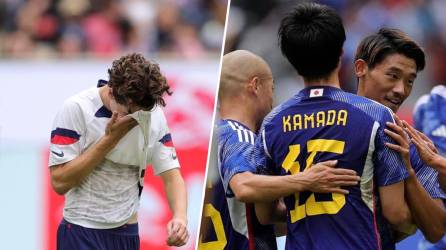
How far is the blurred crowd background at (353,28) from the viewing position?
8.95 m

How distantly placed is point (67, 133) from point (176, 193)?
24.9 inches

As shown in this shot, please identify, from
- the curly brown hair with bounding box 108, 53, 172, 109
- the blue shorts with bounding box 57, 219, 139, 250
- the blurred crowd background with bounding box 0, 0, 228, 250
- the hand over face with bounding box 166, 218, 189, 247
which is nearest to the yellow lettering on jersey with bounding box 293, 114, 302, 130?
the curly brown hair with bounding box 108, 53, 172, 109

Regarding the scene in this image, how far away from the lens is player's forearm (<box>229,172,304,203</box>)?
335cm

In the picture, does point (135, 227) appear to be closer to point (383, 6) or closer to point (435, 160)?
point (435, 160)

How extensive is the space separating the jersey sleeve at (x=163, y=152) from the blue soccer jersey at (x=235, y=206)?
938 mm

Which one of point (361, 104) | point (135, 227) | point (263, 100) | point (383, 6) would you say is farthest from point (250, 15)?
point (361, 104)

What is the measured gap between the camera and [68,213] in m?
4.84

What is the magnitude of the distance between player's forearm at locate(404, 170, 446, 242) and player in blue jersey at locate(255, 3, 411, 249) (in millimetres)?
39

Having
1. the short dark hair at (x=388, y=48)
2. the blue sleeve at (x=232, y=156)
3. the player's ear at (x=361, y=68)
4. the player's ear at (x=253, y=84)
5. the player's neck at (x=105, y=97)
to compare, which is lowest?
the blue sleeve at (x=232, y=156)

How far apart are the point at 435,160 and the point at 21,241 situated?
555 centimetres

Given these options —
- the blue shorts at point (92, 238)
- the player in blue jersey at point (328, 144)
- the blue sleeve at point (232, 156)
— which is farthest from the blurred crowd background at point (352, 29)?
the player in blue jersey at point (328, 144)

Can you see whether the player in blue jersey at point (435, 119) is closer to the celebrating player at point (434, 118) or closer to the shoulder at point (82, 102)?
the celebrating player at point (434, 118)

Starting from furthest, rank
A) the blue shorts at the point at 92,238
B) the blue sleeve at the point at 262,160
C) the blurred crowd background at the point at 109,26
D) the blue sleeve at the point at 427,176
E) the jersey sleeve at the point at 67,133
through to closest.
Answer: the blurred crowd background at the point at 109,26, the blue shorts at the point at 92,238, the jersey sleeve at the point at 67,133, the blue sleeve at the point at 427,176, the blue sleeve at the point at 262,160

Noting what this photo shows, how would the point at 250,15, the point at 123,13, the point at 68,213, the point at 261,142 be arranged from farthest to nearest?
1. the point at 123,13
2. the point at 250,15
3. the point at 68,213
4. the point at 261,142
